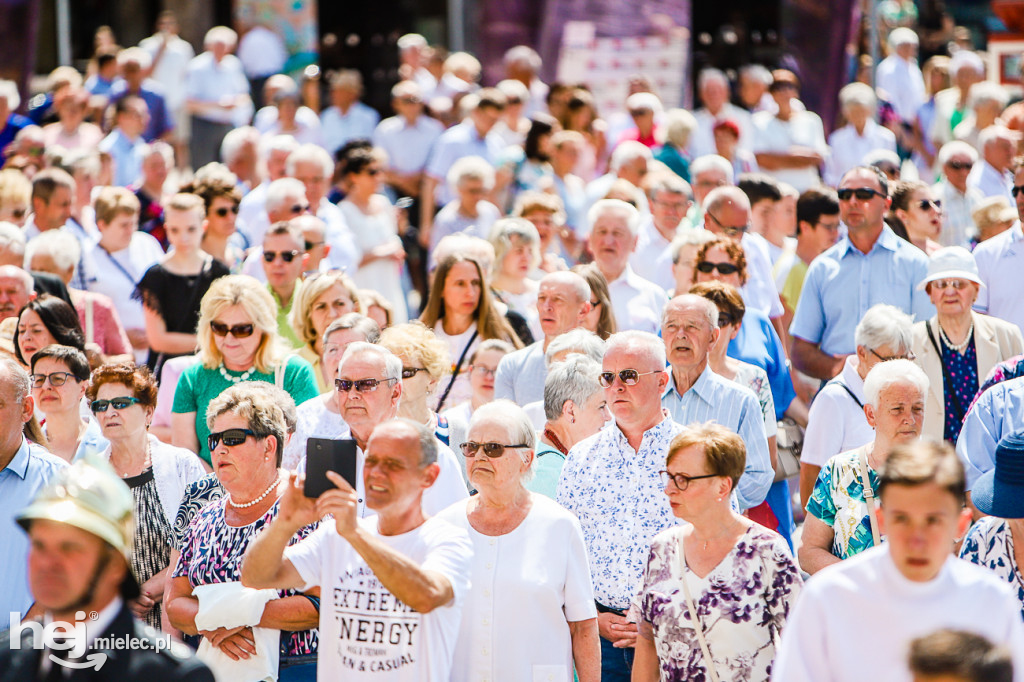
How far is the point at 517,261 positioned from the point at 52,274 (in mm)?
2547

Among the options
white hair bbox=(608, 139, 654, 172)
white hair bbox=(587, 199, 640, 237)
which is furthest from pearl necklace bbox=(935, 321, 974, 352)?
white hair bbox=(608, 139, 654, 172)

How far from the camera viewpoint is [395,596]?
3.83m

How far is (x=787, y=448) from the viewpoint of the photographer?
639cm

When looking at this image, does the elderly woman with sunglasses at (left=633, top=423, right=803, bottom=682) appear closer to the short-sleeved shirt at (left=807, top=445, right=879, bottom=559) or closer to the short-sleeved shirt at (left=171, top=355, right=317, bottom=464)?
the short-sleeved shirt at (left=807, top=445, right=879, bottom=559)

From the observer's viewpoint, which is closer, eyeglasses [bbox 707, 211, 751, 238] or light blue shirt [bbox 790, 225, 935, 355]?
light blue shirt [bbox 790, 225, 935, 355]

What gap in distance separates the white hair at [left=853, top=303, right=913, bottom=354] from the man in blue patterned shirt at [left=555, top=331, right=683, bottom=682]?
1204mm

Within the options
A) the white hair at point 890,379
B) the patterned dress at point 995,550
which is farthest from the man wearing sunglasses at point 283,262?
the patterned dress at point 995,550

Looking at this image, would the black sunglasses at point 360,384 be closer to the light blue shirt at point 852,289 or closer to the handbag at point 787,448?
the handbag at point 787,448

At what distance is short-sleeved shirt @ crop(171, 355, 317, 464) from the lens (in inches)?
235

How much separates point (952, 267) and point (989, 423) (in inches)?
60.4

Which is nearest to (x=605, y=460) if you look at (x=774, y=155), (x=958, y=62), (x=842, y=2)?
(x=774, y=155)

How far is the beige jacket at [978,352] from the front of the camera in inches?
239

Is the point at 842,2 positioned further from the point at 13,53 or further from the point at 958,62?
the point at 13,53

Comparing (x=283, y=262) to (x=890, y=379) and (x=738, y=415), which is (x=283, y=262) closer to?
(x=738, y=415)
